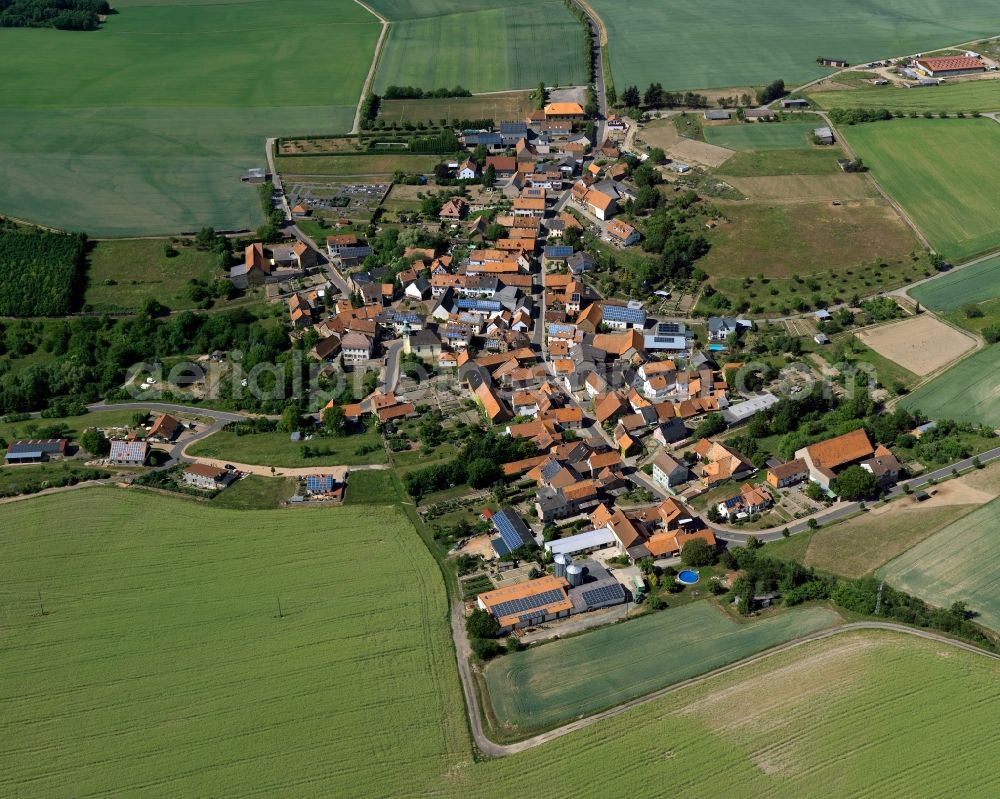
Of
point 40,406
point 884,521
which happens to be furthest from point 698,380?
point 40,406

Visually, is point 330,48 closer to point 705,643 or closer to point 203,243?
point 203,243

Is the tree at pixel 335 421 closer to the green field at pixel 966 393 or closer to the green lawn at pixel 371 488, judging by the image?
the green lawn at pixel 371 488

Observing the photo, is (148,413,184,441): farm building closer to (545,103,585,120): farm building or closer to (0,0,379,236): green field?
(0,0,379,236): green field

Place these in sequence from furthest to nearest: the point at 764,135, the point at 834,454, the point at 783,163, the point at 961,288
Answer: the point at 764,135 < the point at 783,163 < the point at 961,288 < the point at 834,454

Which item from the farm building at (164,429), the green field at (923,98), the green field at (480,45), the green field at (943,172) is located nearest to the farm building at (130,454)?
the farm building at (164,429)

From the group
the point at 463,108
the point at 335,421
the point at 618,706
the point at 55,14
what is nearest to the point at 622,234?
the point at 335,421

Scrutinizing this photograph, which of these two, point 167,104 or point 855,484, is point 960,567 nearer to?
point 855,484
